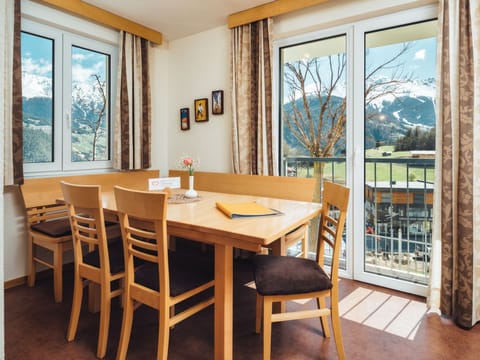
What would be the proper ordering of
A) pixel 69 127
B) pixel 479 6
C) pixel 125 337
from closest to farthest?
pixel 125 337 < pixel 479 6 < pixel 69 127

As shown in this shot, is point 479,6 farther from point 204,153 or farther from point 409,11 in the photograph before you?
point 204,153

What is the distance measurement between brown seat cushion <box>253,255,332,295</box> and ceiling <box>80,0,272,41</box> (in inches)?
96.2

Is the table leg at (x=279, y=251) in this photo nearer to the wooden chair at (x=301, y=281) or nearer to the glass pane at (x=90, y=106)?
the wooden chair at (x=301, y=281)

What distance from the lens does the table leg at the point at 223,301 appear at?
1.59 metres

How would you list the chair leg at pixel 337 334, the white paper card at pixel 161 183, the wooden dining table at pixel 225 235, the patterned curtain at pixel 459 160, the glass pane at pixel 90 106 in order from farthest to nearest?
the glass pane at pixel 90 106, the white paper card at pixel 161 183, the patterned curtain at pixel 459 160, the chair leg at pixel 337 334, the wooden dining table at pixel 225 235

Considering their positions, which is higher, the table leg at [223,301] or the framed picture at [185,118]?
the framed picture at [185,118]

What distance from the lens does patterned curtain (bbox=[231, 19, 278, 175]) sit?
3.09 m

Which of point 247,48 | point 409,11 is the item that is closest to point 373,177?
point 409,11

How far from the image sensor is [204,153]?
3.71 meters

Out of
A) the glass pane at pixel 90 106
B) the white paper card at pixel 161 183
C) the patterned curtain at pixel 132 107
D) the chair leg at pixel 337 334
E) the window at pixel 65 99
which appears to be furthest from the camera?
the patterned curtain at pixel 132 107

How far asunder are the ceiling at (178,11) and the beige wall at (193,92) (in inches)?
7.7

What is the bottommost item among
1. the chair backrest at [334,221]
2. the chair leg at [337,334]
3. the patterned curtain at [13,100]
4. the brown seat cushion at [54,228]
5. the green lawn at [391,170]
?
the chair leg at [337,334]

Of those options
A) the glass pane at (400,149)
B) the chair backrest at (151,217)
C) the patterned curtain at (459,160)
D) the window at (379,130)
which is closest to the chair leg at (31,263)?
the chair backrest at (151,217)

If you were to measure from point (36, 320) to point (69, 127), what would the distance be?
1762 mm
